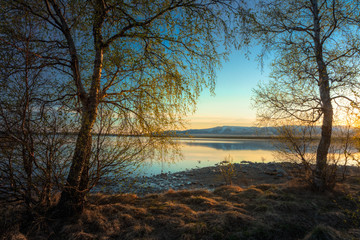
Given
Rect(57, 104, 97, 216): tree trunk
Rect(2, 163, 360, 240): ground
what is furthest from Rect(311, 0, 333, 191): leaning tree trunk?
Rect(57, 104, 97, 216): tree trunk

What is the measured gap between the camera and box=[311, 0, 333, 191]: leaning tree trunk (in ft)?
24.6

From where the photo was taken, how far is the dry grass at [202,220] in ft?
13.6

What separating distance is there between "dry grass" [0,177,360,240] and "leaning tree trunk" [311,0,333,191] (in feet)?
3.04

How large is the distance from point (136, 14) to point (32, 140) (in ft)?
13.4

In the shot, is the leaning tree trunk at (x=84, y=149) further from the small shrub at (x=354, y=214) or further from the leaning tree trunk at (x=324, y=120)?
the leaning tree trunk at (x=324, y=120)

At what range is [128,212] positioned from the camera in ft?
17.0

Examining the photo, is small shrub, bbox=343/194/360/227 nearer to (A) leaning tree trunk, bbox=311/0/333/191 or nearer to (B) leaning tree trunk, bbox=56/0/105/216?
(A) leaning tree trunk, bbox=311/0/333/191

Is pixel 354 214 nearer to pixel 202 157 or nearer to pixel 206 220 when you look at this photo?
pixel 206 220

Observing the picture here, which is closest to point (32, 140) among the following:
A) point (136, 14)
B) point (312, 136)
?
point (136, 14)

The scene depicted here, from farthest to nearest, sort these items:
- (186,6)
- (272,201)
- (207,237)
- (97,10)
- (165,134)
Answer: (272,201), (165,134), (186,6), (97,10), (207,237)

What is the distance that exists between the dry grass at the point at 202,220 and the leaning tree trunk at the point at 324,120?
0.93 metres

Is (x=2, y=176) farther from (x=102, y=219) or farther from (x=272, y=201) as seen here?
(x=272, y=201)

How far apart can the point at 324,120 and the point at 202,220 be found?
6.64 metres

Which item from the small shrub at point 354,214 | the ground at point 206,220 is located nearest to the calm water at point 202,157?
the ground at point 206,220
